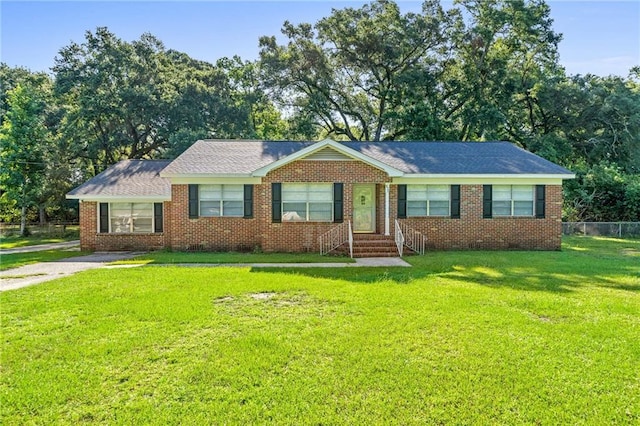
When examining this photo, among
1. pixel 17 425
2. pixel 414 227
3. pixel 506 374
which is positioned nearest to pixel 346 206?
pixel 414 227

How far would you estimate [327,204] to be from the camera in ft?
48.6

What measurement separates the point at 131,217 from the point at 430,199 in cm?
1248

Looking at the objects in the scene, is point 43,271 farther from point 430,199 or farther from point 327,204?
point 430,199

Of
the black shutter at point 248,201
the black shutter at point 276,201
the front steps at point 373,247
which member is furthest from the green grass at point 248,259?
the black shutter at point 248,201

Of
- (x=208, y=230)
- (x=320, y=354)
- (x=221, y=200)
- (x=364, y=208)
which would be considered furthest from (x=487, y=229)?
(x=320, y=354)

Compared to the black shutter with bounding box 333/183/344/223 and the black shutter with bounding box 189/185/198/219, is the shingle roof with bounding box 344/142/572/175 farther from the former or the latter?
the black shutter with bounding box 189/185/198/219

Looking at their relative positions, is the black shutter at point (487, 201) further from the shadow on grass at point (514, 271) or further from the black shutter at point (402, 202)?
the black shutter at point (402, 202)

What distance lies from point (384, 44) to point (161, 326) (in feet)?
82.6

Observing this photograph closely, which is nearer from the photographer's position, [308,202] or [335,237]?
[335,237]

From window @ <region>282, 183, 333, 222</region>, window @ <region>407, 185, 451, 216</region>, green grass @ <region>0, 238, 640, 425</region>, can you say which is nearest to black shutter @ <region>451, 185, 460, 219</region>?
window @ <region>407, 185, 451, 216</region>

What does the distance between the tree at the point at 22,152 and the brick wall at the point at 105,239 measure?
11369mm

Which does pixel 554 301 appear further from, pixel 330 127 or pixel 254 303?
pixel 330 127

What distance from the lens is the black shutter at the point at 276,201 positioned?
14.5m

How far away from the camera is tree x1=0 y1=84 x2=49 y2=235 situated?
942 inches
